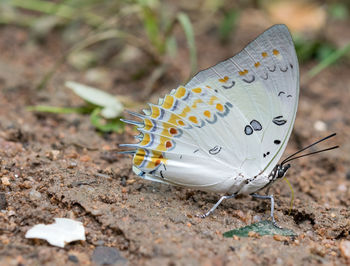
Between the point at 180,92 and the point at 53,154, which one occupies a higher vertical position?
the point at 180,92

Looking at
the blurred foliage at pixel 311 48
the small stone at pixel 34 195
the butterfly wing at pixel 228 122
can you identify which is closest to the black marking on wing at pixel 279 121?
the butterfly wing at pixel 228 122

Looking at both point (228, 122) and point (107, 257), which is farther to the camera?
point (228, 122)

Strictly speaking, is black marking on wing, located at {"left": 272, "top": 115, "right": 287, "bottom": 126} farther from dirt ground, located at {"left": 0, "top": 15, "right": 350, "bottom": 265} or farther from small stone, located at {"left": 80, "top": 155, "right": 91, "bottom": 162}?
small stone, located at {"left": 80, "top": 155, "right": 91, "bottom": 162}

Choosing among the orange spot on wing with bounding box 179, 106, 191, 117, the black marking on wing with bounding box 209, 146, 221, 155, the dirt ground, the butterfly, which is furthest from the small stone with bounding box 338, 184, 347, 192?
the orange spot on wing with bounding box 179, 106, 191, 117

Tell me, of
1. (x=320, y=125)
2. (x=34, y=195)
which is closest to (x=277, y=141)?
(x=34, y=195)

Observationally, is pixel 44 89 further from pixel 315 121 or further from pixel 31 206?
pixel 315 121

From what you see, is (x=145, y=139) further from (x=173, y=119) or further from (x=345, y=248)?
(x=345, y=248)

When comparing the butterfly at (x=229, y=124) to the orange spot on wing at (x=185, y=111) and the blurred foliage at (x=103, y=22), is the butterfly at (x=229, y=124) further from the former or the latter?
the blurred foliage at (x=103, y=22)
